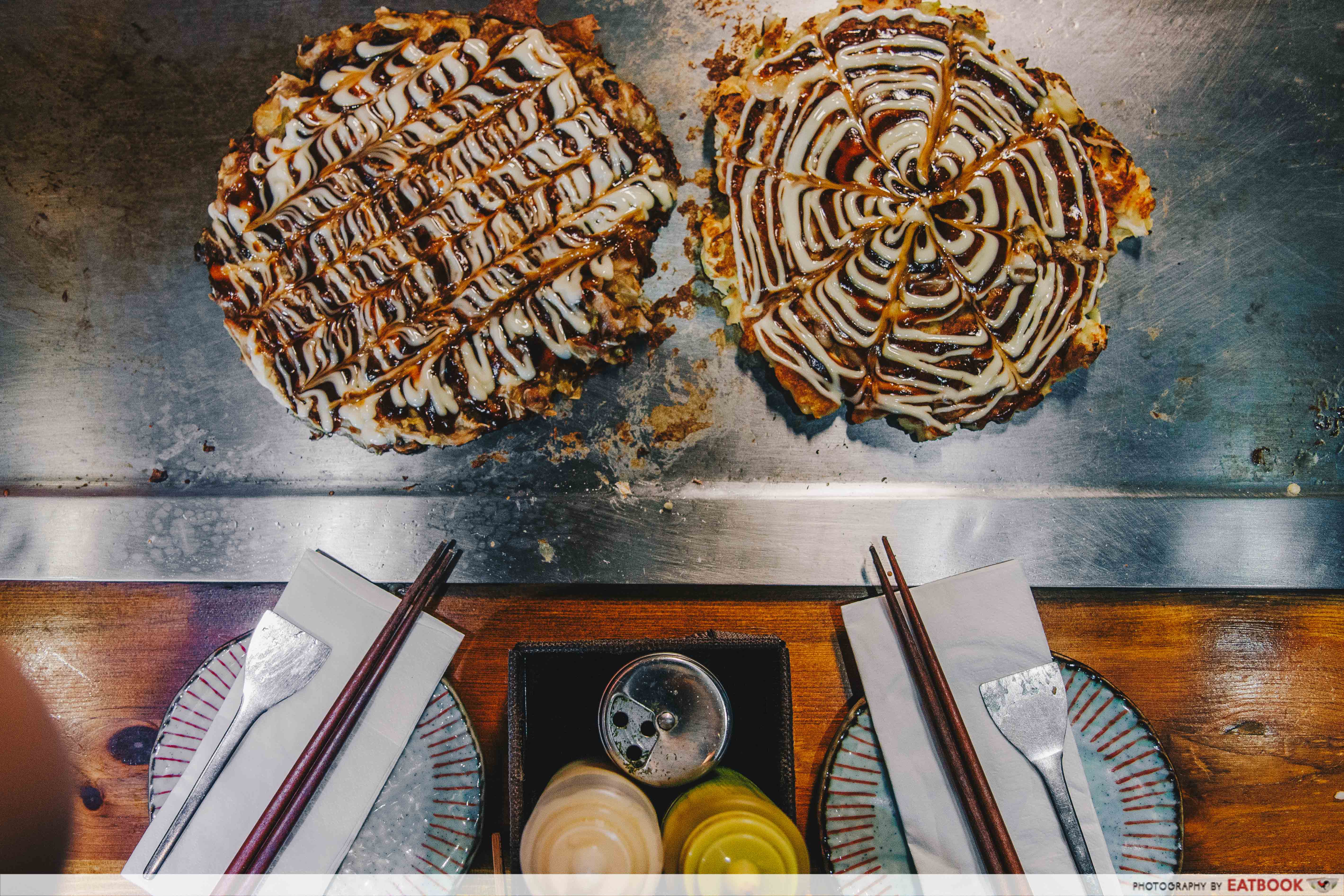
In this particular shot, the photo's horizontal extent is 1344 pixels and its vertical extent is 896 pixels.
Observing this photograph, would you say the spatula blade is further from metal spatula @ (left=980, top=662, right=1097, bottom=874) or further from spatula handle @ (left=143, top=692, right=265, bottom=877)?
spatula handle @ (left=143, top=692, right=265, bottom=877)

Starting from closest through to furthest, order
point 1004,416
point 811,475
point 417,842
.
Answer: point 417,842 < point 1004,416 < point 811,475

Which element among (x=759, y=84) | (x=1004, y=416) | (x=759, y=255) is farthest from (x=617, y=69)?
(x=1004, y=416)

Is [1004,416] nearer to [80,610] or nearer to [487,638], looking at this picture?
[487,638]

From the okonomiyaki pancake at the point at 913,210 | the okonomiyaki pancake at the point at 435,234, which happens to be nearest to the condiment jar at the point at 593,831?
the okonomiyaki pancake at the point at 435,234

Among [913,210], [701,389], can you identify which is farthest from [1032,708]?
[913,210]

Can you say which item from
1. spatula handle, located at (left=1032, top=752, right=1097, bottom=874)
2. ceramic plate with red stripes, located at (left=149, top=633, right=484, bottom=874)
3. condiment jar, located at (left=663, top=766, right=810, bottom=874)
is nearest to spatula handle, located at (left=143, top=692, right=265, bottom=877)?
ceramic plate with red stripes, located at (left=149, top=633, right=484, bottom=874)

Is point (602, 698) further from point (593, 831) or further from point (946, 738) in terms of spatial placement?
point (946, 738)
